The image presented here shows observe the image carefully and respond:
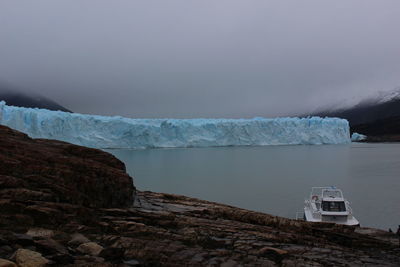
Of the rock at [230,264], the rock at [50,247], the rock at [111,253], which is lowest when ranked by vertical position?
the rock at [230,264]

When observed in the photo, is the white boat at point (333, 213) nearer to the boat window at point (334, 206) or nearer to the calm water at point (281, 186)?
the boat window at point (334, 206)

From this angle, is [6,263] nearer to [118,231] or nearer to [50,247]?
[50,247]

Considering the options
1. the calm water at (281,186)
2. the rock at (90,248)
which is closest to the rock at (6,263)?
the rock at (90,248)

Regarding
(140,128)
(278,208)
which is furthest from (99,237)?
(140,128)

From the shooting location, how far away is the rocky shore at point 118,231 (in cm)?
367

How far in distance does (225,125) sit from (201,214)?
47.7 m

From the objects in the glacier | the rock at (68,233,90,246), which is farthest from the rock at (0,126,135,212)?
the glacier

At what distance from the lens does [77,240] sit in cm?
389

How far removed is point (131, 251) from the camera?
13.0 feet

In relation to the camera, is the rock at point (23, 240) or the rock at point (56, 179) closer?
the rock at point (23, 240)

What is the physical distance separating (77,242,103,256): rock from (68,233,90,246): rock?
0.12 meters

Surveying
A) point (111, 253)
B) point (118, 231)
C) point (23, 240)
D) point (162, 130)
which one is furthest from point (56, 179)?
point (162, 130)

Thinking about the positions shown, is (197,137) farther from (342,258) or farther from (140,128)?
(342,258)

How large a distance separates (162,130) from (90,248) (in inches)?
1898
